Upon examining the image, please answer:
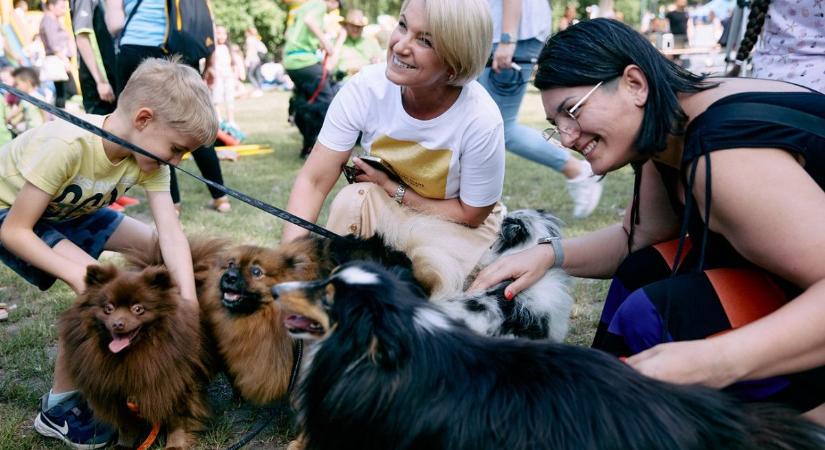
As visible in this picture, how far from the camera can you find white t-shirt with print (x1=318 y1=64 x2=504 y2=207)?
288 centimetres

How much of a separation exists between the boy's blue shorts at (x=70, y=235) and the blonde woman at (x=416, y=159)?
0.89 m

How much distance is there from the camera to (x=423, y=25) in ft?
8.62

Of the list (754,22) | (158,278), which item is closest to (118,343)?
(158,278)

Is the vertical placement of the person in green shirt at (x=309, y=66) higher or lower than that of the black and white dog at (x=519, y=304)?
lower

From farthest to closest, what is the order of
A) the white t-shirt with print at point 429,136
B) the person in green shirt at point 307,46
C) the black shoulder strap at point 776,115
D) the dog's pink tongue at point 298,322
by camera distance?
the person in green shirt at point 307,46
the white t-shirt with print at point 429,136
the dog's pink tongue at point 298,322
the black shoulder strap at point 776,115

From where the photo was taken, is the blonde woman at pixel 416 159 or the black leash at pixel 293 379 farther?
the blonde woman at pixel 416 159

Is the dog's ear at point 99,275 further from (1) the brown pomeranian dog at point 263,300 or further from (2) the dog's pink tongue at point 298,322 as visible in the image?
(2) the dog's pink tongue at point 298,322

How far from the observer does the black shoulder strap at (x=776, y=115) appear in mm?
1805

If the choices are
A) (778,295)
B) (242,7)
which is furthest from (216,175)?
(242,7)

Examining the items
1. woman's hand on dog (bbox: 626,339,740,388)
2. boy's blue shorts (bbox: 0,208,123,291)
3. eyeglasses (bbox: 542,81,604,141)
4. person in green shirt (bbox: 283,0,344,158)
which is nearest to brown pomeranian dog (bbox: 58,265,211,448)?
boy's blue shorts (bbox: 0,208,123,291)

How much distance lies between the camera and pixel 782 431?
1635mm

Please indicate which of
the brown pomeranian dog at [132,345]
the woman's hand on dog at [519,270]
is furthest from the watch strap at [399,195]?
the brown pomeranian dog at [132,345]

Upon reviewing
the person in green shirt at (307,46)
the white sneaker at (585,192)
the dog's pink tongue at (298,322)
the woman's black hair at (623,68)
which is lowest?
the person in green shirt at (307,46)

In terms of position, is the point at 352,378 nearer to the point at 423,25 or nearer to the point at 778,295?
the point at 778,295
